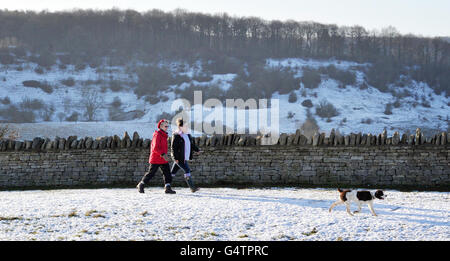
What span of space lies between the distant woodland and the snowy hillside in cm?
289

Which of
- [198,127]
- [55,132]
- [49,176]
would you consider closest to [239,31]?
[198,127]

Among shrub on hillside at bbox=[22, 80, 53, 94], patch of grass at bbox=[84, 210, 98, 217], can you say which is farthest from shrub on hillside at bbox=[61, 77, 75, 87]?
patch of grass at bbox=[84, 210, 98, 217]

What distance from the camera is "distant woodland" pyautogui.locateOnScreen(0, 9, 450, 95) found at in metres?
66.1

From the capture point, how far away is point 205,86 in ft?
191

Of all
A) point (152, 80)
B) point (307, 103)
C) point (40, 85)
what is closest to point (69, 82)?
point (40, 85)

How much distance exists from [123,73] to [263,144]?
5055cm

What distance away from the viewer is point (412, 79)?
64125mm

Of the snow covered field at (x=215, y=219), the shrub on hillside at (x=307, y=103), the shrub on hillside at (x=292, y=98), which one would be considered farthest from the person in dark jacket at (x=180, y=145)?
the shrub on hillside at (x=292, y=98)

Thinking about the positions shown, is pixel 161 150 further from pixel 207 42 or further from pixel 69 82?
pixel 207 42

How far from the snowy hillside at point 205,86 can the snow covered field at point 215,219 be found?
32.5 metres

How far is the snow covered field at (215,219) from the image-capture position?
23.5 ft

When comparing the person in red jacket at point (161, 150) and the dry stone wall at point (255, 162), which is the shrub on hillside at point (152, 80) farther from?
the person in red jacket at point (161, 150)

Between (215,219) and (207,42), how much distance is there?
69.8 metres
